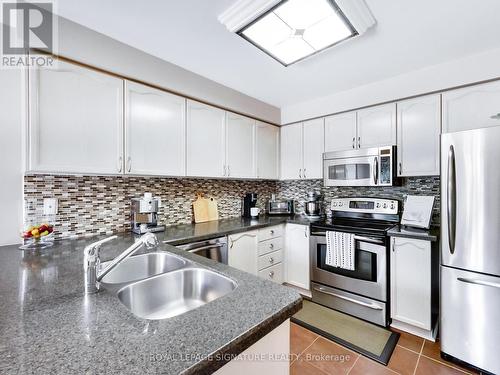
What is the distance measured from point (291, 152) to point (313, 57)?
1346mm

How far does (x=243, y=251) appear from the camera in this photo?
7.66ft

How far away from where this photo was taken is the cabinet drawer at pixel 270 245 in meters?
2.54

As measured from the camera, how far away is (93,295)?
2.83ft

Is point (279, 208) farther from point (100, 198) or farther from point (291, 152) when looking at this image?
point (100, 198)

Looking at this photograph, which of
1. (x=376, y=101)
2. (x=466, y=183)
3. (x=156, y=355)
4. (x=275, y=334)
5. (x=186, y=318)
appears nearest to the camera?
(x=156, y=355)

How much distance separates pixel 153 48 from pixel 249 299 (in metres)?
1.95

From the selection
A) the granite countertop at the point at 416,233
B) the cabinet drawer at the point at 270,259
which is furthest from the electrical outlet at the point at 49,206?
the granite countertop at the point at 416,233

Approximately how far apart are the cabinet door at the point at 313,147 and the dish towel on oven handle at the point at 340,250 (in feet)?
2.70

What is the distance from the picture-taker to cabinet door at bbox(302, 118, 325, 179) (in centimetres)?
286

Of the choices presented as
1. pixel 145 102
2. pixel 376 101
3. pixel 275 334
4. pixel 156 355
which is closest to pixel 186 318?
pixel 156 355

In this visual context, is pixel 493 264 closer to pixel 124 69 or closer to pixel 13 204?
pixel 124 69

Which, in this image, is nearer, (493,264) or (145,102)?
(493,264)

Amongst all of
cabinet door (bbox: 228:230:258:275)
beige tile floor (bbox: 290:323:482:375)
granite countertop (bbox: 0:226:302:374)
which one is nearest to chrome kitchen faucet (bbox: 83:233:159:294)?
granite countertop (bbox: 0:226:302:374)

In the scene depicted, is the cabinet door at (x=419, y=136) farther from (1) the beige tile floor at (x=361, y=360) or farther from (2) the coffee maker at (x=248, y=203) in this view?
(2) the coffee maker at (x=248, y=203)
